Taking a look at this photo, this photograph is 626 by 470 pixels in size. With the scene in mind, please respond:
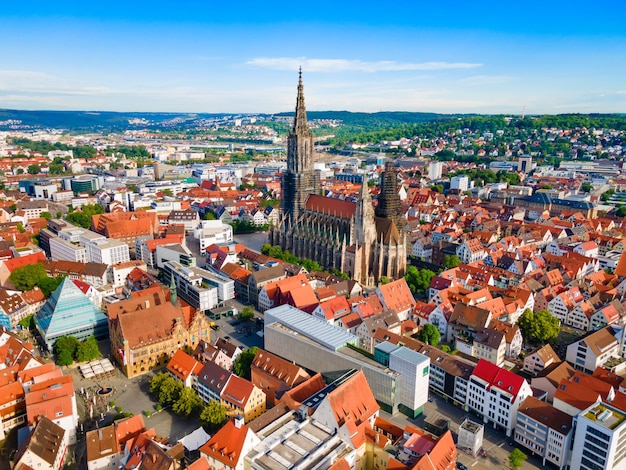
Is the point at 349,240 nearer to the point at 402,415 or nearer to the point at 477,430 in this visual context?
the point at 402,415

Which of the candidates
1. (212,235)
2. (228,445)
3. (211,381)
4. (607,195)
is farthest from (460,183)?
(228,445)

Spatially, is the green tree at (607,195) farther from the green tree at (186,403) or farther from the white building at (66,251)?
the white building at (66,251)

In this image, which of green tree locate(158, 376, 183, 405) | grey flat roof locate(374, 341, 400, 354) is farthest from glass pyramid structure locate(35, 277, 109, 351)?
grey flat roof locate(374, 341, 400, 354)

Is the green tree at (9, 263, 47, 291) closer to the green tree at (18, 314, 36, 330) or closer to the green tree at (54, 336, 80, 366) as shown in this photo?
the green tree at (18, 314, 36, 330)

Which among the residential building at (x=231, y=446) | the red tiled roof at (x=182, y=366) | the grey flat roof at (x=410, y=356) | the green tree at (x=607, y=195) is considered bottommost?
the red tiled roof at (x=182, y=366)

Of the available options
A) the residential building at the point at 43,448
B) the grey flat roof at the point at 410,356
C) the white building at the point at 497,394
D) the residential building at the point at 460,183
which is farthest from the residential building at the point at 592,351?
the residential building at the point at 460,183

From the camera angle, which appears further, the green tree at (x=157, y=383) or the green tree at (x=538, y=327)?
the green tree at (x=538, y=327)

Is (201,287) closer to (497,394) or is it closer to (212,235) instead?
(212,235)

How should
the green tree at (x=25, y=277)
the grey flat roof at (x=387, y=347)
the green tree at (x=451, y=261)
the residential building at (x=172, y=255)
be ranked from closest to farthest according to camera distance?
the grey flat roof at (x=387, y=347), the green tree at (x=25, y=277), the residential building at (x=172, y=255), the green tree at (x=451, y=261)
